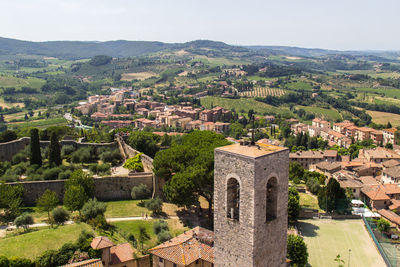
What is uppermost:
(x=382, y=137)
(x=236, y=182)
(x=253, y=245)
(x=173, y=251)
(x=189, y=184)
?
(x=236, y=182)

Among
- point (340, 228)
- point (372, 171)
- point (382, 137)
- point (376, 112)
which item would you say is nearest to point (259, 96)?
point (376, 112)

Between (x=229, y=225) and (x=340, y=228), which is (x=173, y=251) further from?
(x=340, y=228)

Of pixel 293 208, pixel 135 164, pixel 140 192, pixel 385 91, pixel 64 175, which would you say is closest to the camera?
pixel 293 208

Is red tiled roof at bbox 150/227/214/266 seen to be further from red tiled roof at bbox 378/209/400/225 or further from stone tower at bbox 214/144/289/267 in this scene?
red tiled roof at bbox 378/209/400/225

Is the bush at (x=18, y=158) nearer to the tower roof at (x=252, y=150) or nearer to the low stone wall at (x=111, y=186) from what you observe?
the low stone wall at (x=111, y=186)

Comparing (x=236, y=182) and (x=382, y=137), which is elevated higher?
(x=236, y=182)

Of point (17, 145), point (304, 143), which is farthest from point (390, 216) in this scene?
point (17, 145)

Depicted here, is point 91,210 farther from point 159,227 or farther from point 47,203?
point 159,227
